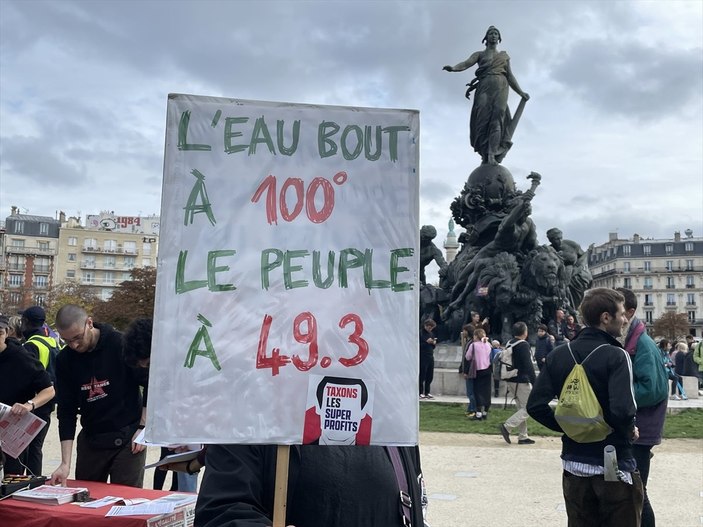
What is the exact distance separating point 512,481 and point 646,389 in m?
3.41

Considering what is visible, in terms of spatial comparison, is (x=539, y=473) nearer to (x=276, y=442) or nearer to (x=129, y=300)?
(x=276, y=442)

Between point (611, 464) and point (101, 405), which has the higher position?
point (101, 405)

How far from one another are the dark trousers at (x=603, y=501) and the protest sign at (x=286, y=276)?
6.27ft

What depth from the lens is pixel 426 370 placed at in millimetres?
13766

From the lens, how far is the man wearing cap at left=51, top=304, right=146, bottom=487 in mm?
4289

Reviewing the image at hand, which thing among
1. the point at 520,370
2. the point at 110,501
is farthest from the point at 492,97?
the point at 110,501

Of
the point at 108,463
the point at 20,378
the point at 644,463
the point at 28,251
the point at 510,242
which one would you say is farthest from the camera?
the point at 28,251

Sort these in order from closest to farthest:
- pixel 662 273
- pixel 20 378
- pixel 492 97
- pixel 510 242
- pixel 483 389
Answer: pixel 20 378
pixel 483 389
pixel 510 242
pixel 492 97
pixel 662 273

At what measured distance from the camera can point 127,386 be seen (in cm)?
435

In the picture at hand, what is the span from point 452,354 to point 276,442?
1521cm

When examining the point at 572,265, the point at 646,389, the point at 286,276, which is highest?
the point at 572,265

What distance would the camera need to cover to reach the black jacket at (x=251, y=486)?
1.81m

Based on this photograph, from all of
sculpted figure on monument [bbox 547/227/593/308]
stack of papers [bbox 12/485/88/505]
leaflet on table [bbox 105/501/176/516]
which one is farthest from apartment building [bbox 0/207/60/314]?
leaflet on table [bbox 105/501/176/516]

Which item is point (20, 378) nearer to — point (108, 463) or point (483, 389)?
point (108, 463)
